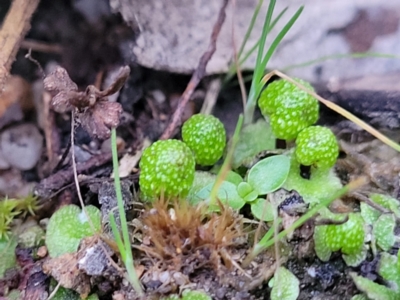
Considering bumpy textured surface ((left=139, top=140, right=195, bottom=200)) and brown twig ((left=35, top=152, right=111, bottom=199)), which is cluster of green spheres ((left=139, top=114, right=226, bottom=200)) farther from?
brown twig ((left=35, top=152, right=111, bottom=199))

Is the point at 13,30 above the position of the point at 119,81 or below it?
above

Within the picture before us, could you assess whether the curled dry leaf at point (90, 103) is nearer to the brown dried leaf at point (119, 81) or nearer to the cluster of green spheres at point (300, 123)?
the brown dried leaf at point (119, 81)

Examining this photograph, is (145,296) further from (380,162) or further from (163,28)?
(163,28)

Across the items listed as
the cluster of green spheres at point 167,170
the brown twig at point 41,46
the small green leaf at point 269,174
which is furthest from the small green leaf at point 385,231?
the brown twig at point 41,46

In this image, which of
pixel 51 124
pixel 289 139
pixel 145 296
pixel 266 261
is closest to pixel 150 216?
pixel 145 296

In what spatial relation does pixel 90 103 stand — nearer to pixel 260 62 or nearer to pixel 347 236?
pixel 260 62

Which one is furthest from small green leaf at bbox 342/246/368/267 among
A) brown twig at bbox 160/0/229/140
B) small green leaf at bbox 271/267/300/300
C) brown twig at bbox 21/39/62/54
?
brown twig at bbox 21/39/62/54

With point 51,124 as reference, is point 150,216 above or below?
below

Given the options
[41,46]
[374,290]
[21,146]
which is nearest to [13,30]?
[41,46]
